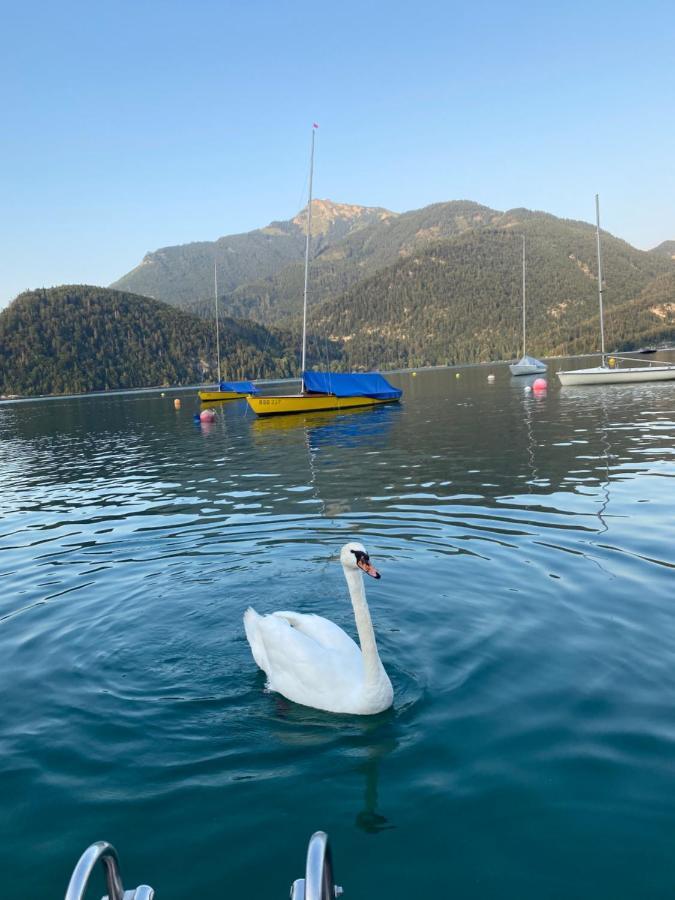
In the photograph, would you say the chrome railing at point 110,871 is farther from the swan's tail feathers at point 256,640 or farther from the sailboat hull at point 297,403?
the sailboat hull at point 297,403

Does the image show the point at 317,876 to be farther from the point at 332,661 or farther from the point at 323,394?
the point at 323,394

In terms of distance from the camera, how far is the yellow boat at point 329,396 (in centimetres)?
5134

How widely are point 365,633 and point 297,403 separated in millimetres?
45868

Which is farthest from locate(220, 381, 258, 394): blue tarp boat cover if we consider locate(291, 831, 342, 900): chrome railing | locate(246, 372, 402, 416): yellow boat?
locate(291, 831, 342, 900): chrome railing

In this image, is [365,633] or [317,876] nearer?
[317,876]

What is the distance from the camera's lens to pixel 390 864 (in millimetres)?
4602

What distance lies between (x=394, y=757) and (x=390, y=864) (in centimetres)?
129

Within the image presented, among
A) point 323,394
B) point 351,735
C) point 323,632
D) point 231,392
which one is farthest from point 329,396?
point 351,735

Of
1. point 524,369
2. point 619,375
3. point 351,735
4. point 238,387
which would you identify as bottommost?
point 351,735

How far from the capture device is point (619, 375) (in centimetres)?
5866

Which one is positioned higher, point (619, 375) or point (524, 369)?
point (524, 369)

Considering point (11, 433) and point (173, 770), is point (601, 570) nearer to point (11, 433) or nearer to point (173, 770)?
point (173, 770)

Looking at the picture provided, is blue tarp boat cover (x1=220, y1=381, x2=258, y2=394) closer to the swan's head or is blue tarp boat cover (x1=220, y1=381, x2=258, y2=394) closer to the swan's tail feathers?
the swan's tail feathers

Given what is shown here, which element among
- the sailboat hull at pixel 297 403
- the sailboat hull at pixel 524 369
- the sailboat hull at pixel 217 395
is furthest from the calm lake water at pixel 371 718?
the sailboat hull at pixel 524 369
